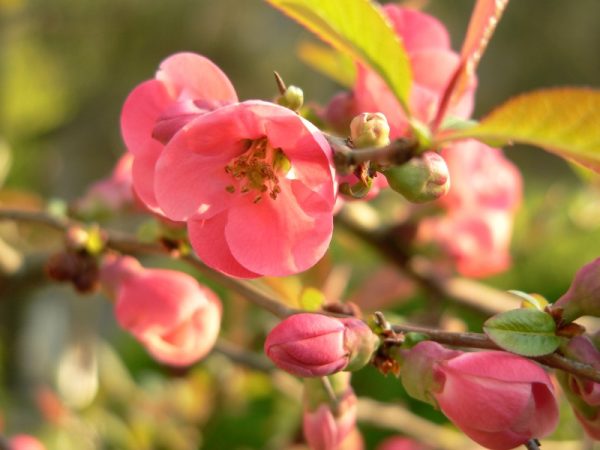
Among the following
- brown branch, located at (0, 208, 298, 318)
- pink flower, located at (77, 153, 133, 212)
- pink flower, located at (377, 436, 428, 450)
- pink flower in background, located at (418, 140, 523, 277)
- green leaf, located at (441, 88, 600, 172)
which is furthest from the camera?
pink flower, located at (377, 436, 428, 450)

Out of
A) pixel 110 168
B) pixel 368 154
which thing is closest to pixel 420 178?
pixel 368 154

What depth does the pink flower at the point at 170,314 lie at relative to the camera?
0.54 metres

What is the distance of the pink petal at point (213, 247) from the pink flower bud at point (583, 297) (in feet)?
0.55

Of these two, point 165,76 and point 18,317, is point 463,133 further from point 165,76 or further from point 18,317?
point 18,317

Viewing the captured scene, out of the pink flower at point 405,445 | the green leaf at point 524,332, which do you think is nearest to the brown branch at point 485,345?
the green leaf at point 524,332

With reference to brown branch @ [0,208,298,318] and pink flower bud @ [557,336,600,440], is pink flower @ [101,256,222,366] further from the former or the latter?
pink flower bud @ [557,336,600,440]

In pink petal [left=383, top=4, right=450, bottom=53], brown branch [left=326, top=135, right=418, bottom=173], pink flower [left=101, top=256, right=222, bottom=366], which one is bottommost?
pink flower [left=101, top=256, right=222, bottom=366]

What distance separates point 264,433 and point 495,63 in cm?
324

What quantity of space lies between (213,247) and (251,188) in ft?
0.16

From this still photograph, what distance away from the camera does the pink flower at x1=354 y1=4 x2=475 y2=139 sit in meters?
0.49

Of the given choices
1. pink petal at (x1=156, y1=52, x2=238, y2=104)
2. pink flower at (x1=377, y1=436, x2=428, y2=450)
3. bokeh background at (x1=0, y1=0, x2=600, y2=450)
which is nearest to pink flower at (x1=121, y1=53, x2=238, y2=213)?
pink petal at (x1=156, y1=52, x2=238, y2=104)

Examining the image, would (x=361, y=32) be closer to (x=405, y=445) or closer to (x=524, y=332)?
(x=524, y=332)

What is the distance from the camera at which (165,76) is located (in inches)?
16.7

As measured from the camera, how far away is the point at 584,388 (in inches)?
15.6
